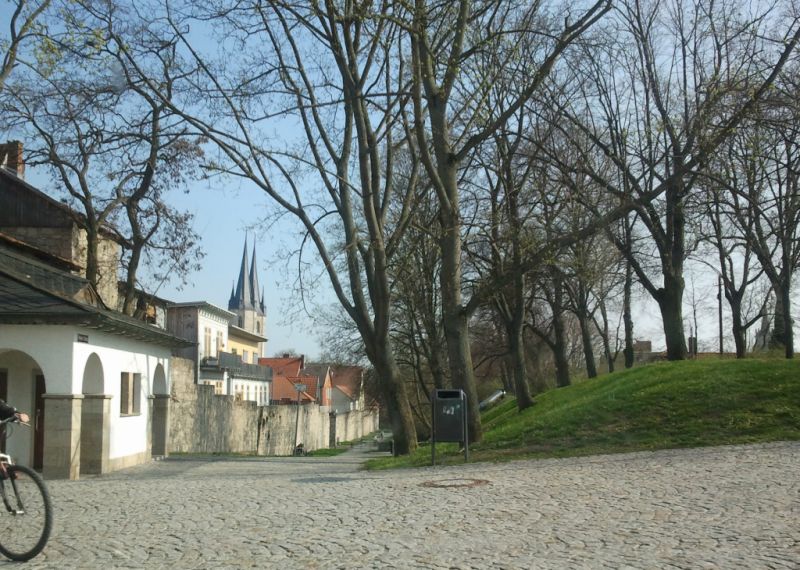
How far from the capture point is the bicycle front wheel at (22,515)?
761 centimetres

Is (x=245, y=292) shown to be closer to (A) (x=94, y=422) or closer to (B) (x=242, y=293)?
(B) (x=242, y=293)

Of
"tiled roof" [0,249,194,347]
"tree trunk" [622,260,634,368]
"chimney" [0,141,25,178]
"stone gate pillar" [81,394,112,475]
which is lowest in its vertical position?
"stone gate pillar" [81,394,112,475]

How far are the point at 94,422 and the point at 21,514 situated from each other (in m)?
11.3

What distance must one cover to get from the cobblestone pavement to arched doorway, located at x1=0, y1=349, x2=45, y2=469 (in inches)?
238

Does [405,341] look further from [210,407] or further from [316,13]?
[316,13]

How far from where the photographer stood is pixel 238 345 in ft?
275

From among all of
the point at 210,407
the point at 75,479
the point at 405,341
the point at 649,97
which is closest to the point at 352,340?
the point at 405,341

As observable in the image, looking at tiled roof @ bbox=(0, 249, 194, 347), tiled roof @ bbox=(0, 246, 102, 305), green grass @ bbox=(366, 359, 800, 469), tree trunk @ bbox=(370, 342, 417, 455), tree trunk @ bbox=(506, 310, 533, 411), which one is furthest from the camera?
tree trunk @ bbox=(506, 310, 533, 411)

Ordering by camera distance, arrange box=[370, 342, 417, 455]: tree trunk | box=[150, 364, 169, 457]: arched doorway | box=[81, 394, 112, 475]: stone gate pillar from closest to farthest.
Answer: box=[81, 394, 112, 475]: stone gate pillar < box=[370, 342, 417, 455]: tree trunk < box=[150, 364, 169, 457]: arched doorway

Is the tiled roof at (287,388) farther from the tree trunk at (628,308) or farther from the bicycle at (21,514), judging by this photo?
the bicycle at (21,514)

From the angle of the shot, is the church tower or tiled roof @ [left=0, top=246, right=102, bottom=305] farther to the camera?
the church tower

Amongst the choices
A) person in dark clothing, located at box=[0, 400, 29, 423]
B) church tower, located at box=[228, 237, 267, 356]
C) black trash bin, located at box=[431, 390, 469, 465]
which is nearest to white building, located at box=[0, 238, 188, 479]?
black trash bin, located at box=[431, 390, 469, 465]

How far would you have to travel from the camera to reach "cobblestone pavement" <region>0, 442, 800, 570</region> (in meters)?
7.33

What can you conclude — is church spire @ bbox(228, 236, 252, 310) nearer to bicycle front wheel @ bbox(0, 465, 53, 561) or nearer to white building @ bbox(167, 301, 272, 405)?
white building @ bbox(167, 301, 272, 405)
